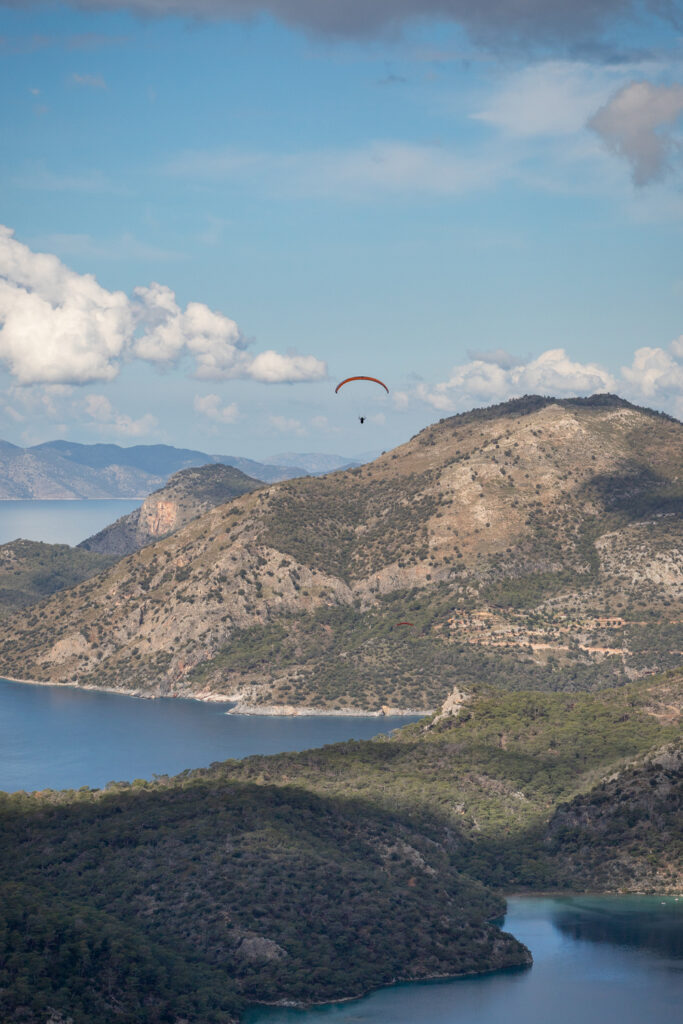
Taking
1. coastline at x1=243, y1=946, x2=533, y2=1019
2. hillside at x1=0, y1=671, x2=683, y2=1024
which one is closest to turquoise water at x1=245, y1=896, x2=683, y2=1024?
coastline at x1=243, y1=946, x2=533, y2=1019

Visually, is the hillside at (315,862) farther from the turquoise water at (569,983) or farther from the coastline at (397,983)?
the turquoise water at (569,983)

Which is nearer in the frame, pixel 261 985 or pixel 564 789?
pixel 261 985

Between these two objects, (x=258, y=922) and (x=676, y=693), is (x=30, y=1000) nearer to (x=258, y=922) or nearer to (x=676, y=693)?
(x=258, y=922)

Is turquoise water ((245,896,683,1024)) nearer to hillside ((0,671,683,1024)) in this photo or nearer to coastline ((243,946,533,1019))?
coastline ((243,946,533,1019))

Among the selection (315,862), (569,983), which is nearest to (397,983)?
(569,983)

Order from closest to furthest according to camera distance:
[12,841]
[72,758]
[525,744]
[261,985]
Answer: [261,985] < [12,841] < [525,744] < [72,758]

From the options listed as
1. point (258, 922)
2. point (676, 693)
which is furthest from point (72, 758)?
point (258, 922)

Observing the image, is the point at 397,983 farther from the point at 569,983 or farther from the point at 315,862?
the point at 315,862

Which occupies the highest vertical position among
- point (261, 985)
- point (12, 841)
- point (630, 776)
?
point (630, 776)
